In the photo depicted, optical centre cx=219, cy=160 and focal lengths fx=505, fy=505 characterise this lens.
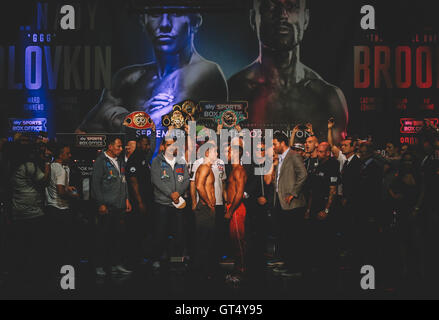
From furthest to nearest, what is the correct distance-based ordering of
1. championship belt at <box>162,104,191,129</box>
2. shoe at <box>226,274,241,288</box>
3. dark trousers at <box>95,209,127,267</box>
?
championship belt at <box>162,104,191,129</box>, dark trousers at <box>95,209,127,267</box>, shoe at <box>226,274,241,288</box>

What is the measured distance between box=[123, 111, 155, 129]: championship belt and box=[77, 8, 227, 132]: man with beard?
6 centimetres

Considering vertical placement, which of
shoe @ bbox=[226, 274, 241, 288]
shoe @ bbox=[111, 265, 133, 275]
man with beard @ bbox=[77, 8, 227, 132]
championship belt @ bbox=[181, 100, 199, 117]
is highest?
man with beard @ bbox=[77, 8, 227, 132]

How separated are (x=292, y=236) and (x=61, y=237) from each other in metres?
3.30

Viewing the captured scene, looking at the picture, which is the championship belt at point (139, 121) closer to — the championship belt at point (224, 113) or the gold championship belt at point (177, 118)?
the gold championship belt at point (177, 118)

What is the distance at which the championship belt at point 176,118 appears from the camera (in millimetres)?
7441

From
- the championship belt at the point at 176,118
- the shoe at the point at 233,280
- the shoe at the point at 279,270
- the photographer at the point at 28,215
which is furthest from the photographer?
the championship belt at the point at 176,118

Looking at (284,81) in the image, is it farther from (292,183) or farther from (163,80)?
(163,80)

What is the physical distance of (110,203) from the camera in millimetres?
7094

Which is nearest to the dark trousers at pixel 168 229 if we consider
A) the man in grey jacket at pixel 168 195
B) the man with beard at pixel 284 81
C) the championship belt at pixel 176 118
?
the man in grey jacket at pixel 168 195

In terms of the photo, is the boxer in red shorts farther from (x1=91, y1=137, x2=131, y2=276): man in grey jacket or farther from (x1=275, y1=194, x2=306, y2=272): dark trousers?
(x1=91, y1=137, x2=131, y2=276): man in grey jacket

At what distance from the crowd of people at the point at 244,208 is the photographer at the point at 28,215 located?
3cm

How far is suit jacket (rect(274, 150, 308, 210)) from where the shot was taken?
23.3 feet

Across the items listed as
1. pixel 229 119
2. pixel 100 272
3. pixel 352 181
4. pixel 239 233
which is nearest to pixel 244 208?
pixel 239 233

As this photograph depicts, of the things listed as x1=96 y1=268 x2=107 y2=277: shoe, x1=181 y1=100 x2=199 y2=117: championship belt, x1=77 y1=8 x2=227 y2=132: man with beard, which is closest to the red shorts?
x1=181 y1=100 x2=199 y2=117: championship belt
